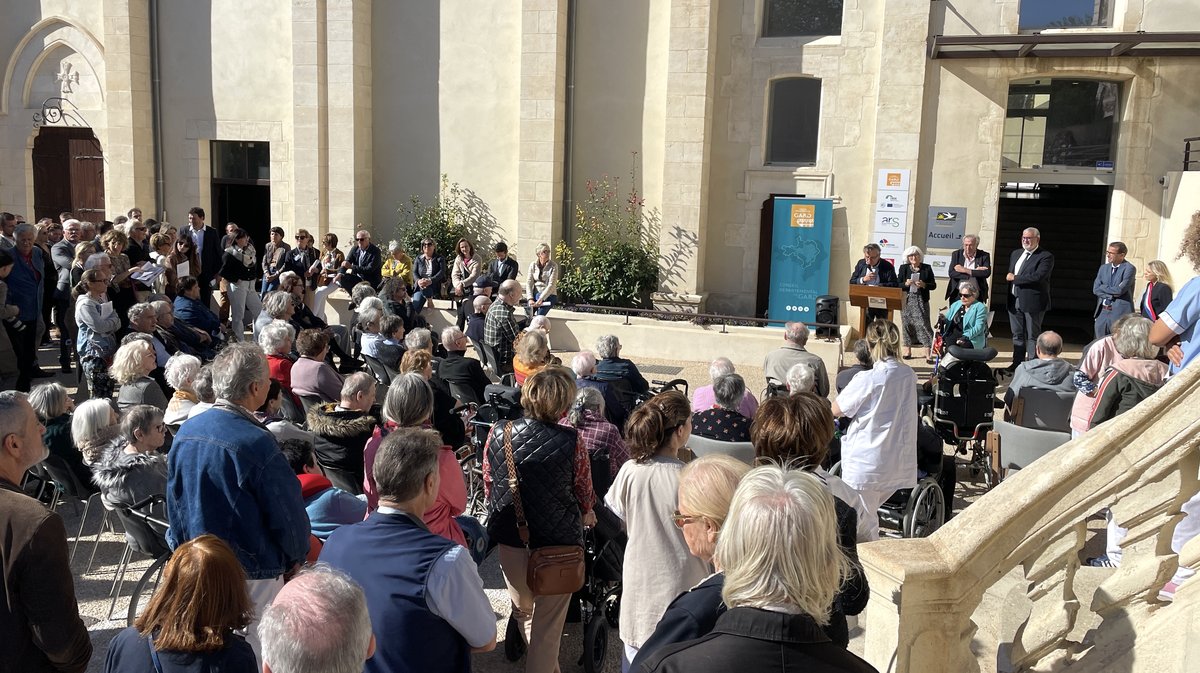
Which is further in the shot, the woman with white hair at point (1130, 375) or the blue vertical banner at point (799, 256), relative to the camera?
the blue vertical banner at point (799, 256)

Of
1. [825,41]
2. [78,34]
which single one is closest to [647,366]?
Result: [825,41]

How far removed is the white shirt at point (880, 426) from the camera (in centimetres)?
571

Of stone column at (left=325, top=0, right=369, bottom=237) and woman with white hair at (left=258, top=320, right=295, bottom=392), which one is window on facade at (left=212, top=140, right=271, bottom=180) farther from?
woman with white hair at (left=258, top=320, right=295, bottom=392)

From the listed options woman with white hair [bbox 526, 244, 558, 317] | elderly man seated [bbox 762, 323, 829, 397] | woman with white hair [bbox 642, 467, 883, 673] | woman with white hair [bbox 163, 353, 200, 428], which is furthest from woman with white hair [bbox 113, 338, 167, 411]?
woman with white hair [bbox 526, 244, 558, 317]

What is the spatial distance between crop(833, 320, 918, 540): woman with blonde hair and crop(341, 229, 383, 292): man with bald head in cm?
920

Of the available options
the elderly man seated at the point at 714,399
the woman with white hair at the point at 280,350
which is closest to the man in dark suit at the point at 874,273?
the elderly man seated at the point at 714,399

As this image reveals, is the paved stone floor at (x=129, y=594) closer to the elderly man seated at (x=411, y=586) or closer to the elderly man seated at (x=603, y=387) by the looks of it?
the elderly man seated at (x=603, y=387)

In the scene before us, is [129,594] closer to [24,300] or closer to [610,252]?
[24,300]

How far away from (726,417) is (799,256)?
385 inches

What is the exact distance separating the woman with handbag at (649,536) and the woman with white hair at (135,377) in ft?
13.1

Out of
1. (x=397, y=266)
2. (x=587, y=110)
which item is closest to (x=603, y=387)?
(x=397, y=266)

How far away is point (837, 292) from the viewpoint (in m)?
15.4

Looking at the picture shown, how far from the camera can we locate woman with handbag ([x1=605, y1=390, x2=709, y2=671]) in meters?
3.79

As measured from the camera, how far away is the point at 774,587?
2229 millimetres
